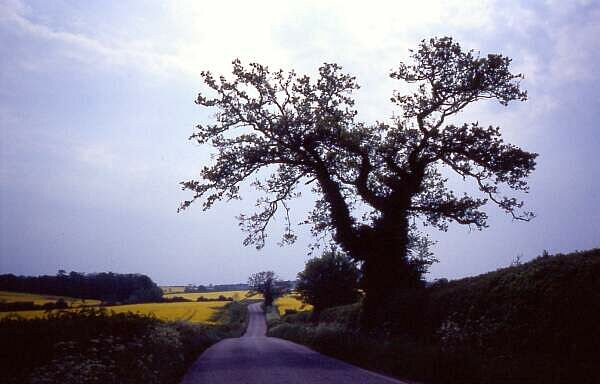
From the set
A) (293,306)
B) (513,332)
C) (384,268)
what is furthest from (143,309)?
(513,332)

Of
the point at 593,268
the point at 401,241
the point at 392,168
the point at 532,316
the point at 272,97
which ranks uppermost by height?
the point at 272,97

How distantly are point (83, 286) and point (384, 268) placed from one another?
1824 inches

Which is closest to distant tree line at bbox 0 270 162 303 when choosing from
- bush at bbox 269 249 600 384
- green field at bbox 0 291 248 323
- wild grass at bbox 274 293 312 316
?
green field at bbox 0 291 248 323

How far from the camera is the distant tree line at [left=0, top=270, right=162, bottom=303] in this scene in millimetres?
53625

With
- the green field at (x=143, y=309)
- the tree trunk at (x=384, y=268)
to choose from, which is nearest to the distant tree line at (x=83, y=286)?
the green field at (x=143, y=309)

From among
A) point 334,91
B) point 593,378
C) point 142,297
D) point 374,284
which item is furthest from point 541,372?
point 142,297

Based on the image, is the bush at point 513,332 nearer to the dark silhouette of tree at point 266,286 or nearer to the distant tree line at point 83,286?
the distant tree line at point 83,286

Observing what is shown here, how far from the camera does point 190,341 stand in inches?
887

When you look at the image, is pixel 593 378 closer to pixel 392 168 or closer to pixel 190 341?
pixel 392 168

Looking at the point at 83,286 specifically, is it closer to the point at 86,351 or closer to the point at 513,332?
the point at 86,351

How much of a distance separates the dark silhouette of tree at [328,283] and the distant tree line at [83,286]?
25.4 m

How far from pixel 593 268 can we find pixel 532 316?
190 centimetres

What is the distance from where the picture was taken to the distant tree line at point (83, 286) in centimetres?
5362

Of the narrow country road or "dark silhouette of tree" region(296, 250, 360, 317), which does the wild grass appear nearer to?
"dark silhouette of tree" region(296, 250, 360, 317)
